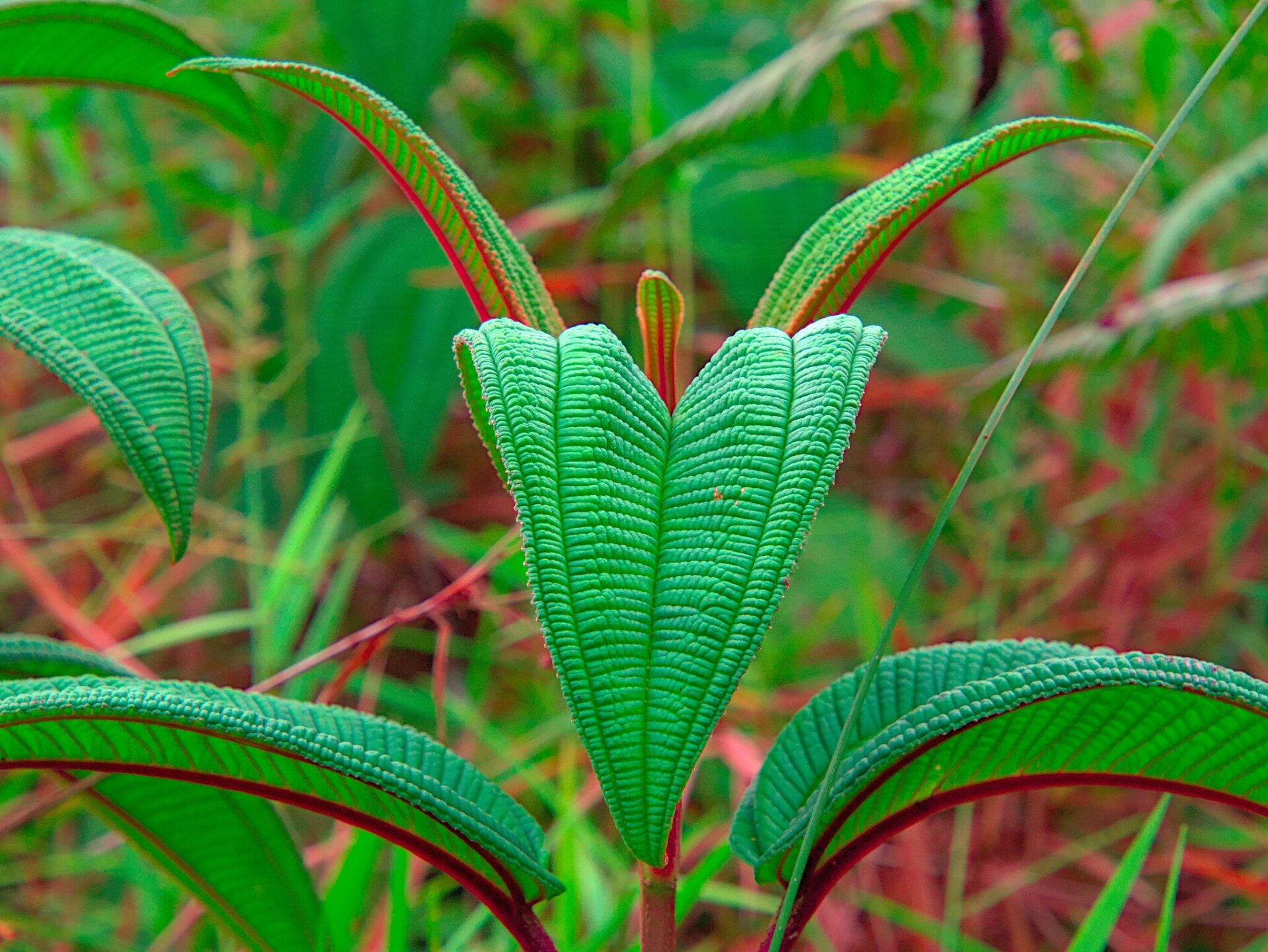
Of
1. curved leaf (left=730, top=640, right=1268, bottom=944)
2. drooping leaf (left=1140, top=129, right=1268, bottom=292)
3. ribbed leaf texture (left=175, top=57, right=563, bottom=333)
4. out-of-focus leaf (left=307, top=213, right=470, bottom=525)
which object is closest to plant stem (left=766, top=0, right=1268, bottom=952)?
curved leaf (left=730, top=640, right=1268, bottom=944)

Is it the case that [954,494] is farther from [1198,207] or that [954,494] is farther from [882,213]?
[1198,207]

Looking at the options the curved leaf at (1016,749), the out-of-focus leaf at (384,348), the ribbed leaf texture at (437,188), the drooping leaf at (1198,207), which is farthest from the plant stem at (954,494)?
the out-of-focus leaf at (384,348)

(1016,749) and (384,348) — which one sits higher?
(384,348)

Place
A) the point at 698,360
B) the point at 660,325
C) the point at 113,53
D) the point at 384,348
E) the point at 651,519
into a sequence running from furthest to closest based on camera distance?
the point at 698,360 → the point at 384,348 → the point at 113,53 → the point at 660,325 → the point at 651,519

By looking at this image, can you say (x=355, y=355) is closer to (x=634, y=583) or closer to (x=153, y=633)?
(x=153, y=633)

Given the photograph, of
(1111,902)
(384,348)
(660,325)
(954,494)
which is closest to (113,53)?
(660,325)

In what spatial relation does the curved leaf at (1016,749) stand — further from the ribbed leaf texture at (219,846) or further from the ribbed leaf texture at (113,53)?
the ribbed leaf texture at (113,53)

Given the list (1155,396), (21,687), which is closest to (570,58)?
(1155,396)

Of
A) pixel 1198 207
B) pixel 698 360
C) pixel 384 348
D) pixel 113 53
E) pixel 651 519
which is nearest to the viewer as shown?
pixel 651 519
